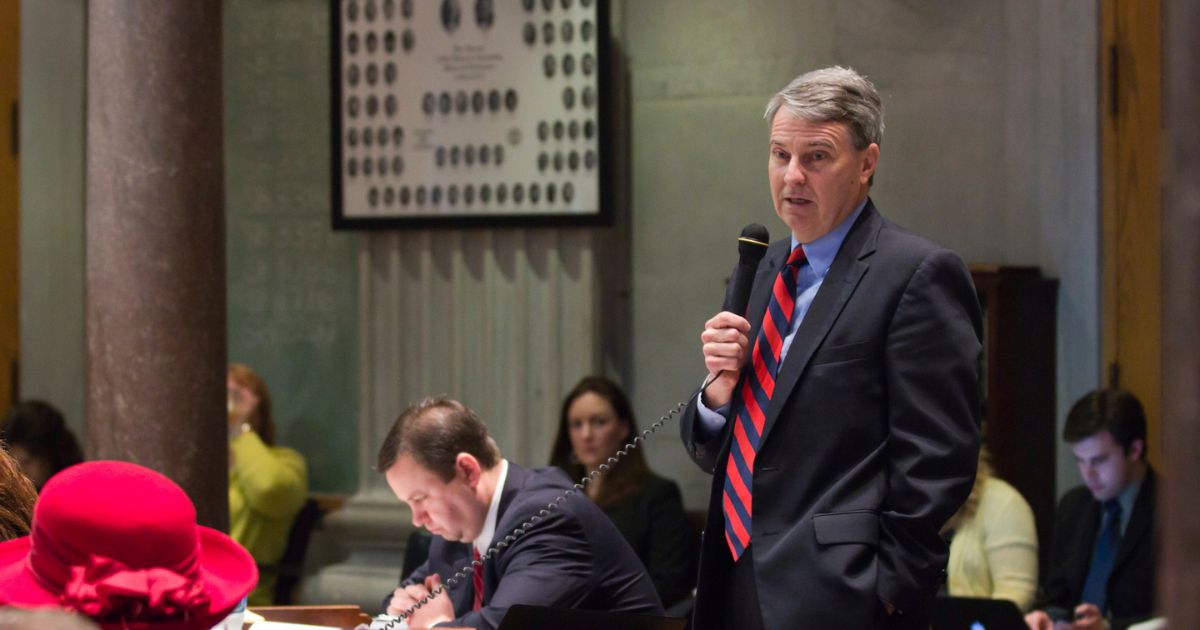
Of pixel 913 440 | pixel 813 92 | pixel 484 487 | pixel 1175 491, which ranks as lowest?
pixel 484 487

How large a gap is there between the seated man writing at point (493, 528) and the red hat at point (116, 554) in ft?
3.68

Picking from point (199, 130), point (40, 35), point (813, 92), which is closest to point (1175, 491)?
point (813, 92)

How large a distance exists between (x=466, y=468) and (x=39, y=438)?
99.6 inches

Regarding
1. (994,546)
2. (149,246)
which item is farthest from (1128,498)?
(149,246)

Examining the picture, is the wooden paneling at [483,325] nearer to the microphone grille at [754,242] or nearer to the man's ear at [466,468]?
the man's ear at [466,468]

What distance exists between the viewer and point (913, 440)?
6.31ft

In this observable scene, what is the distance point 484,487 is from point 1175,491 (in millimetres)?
2535

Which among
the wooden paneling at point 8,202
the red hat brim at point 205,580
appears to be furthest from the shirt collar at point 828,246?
the wooden paneling at point 8,202

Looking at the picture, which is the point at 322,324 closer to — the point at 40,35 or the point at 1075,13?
the point at 40,35

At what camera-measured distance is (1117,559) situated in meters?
3.57

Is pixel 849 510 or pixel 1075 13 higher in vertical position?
pixel 1075 13

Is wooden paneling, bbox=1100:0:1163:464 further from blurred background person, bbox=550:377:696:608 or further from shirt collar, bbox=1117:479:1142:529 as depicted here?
blurred background person, bbox=550:377:696:608

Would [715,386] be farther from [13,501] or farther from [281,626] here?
[13,501]

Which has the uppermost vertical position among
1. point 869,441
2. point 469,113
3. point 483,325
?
point 469,113
